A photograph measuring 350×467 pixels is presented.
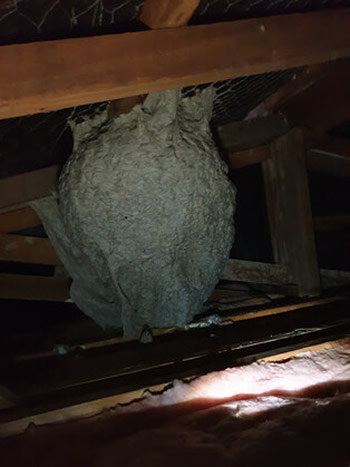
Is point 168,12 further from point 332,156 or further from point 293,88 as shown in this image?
point 332,156

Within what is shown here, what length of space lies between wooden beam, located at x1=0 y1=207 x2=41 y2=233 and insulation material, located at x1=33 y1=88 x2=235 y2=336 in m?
0.15

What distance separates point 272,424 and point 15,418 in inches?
29.6

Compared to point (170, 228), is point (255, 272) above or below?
below

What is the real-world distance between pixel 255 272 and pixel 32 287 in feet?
4.74

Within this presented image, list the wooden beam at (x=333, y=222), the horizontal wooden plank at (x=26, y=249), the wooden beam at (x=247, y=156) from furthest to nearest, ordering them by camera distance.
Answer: the wooden beam at (x=333, y=222), the wooden beam at (x=247, y=156), the horizontal wooden plank at (x=26, y=249)

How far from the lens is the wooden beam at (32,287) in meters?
2.79

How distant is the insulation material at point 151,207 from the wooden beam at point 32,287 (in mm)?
624

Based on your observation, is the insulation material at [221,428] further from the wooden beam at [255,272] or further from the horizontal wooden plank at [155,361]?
the wooden beam at [255,272]

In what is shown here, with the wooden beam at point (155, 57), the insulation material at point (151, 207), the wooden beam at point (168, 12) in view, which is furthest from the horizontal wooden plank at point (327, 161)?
the wooden beam at point (168, 12)

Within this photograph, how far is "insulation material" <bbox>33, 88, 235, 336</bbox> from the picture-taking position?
187cm

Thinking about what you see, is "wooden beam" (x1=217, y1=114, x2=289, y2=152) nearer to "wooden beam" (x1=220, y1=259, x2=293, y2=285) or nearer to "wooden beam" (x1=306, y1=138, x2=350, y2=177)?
"wooden beam" (x1=306, y1=138, x2=350, y2=177)

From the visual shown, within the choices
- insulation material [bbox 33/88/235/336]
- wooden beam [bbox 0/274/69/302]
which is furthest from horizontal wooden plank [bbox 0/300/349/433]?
wooden beam [bbox 0/274/69/302]

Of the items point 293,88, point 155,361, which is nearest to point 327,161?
point 293,88

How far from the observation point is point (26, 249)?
2.63 metres
